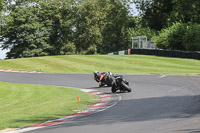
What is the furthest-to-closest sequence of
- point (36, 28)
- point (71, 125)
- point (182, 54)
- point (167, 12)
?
point (167, 12) < point (36, 28) < point (182, 54) < point (71, 125)

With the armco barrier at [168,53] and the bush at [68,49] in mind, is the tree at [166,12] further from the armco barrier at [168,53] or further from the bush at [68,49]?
the armco barrier at [168,53]

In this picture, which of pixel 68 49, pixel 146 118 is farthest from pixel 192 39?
pixel 146 118

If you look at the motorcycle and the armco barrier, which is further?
the armco barrier

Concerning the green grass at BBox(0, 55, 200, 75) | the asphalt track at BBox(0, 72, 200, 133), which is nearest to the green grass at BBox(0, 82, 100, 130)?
the asphalt track at BBox(0, 72, 200, 133)

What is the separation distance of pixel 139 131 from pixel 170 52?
113 feet

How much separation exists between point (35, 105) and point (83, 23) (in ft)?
201

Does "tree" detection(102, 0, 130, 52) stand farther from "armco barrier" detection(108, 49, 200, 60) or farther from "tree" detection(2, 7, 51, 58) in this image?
"armco barrier" detection(108, 49, 200, 60)

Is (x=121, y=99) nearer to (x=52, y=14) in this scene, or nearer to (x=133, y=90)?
(x=133, y=90)

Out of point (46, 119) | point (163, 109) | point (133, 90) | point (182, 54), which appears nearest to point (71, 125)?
point (46, 119)

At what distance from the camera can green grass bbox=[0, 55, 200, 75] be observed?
3297cm

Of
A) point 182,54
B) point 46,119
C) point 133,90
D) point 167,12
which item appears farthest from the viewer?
point 167,12

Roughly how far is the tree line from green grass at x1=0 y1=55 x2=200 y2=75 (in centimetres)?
2303

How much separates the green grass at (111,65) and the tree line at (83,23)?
23.0 meters

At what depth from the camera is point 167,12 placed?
71.7 meters
